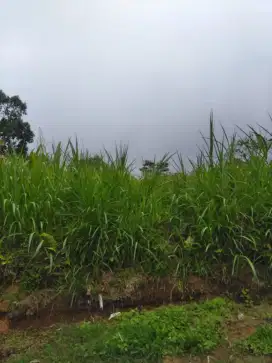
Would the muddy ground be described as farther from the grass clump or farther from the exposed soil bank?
the grass clump

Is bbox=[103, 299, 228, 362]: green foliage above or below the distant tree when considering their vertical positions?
below

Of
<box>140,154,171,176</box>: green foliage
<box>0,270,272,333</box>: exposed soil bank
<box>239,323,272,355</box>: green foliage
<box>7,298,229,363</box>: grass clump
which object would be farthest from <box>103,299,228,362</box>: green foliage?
<box>140,154,171,176</box>: green foliage

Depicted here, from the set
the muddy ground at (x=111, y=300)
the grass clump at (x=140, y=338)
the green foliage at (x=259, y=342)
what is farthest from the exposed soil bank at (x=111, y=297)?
the green foliage at (x=259, y=342)

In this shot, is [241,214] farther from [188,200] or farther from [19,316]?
[19,316]

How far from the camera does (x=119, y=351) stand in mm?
2881

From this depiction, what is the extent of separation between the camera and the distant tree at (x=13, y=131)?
529 centimetres

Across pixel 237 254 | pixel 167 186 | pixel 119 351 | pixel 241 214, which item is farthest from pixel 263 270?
pixel 119 351

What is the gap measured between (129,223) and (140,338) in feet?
3.58

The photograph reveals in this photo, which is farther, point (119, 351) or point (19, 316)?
→ point (19, 316)

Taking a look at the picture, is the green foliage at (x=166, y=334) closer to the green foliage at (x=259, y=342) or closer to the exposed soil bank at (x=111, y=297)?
the green foliage at (x=259, y=342)

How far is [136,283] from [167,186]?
1.12 m

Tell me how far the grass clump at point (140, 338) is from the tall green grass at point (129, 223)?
0.49m

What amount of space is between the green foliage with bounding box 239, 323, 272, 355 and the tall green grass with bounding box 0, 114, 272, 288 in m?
0.66

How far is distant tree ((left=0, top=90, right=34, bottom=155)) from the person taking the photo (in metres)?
5.29
